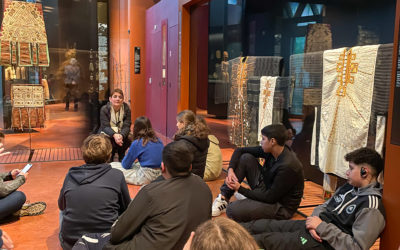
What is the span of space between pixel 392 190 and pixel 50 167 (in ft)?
15.6

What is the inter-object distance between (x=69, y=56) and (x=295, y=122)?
3.97 m

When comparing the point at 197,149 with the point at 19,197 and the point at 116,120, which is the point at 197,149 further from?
the point at 116,120

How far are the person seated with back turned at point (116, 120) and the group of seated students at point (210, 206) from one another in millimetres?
2335

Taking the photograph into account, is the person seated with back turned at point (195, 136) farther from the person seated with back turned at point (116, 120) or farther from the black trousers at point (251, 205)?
the person seated with back turned at point (116, 120)

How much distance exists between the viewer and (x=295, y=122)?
511 centimetres

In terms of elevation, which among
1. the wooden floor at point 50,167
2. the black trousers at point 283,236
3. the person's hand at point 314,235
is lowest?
the wooden floor at point 50,167

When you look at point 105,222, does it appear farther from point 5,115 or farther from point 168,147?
point 5,115

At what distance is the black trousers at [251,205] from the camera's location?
10.6 feet

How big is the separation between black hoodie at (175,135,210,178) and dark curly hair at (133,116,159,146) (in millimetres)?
518

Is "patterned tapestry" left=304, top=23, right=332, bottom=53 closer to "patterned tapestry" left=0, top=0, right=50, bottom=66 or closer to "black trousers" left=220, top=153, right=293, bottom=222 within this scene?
"black trousers" left=220, top=153, right=293, bottom=222

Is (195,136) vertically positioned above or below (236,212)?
above

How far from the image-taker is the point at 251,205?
3324 millimetres

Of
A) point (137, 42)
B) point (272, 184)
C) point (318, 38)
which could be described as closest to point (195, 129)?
point (272, 184)

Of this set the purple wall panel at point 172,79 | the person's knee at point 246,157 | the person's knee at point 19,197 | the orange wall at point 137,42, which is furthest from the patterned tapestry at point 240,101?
the orange wall at point 137,42
